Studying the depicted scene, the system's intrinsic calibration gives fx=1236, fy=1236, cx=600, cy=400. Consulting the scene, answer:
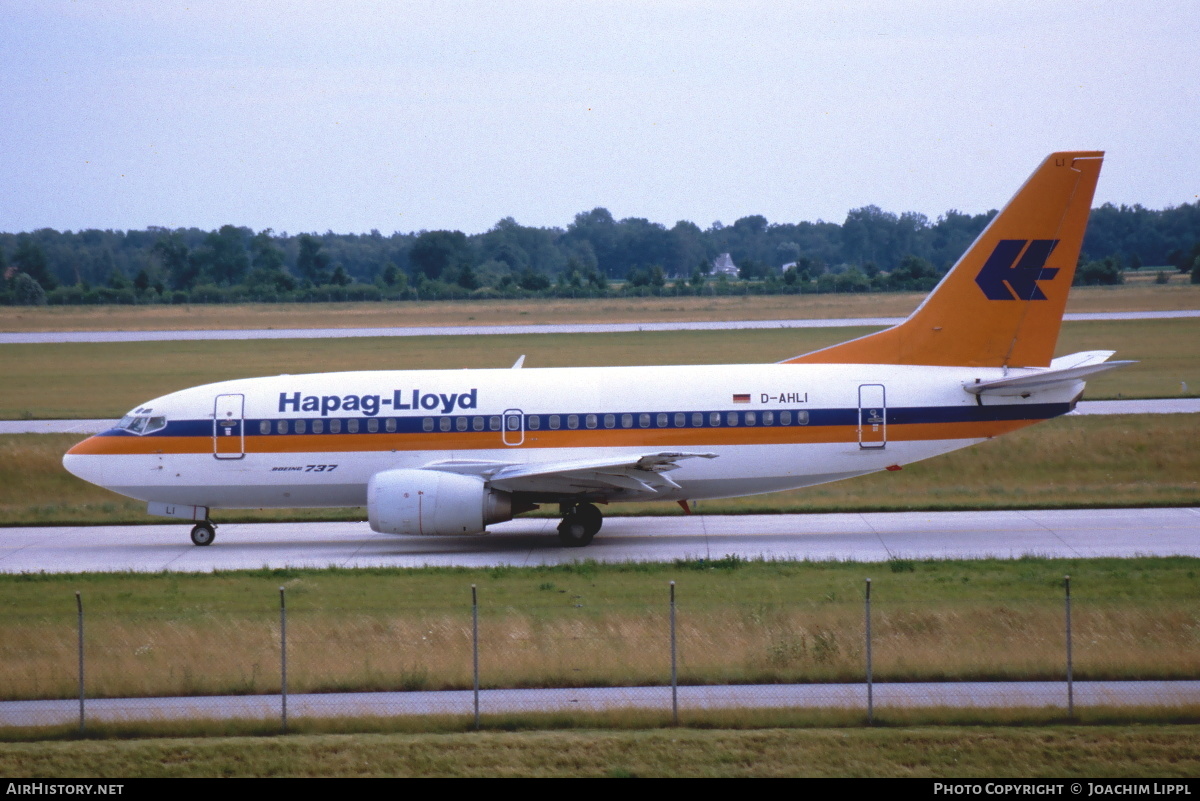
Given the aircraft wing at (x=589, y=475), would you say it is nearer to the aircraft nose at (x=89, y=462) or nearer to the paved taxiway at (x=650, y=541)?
the paved taxiway at (x=650, y=541)

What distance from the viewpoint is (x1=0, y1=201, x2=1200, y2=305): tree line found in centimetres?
11081

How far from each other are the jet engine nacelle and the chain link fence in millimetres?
6352

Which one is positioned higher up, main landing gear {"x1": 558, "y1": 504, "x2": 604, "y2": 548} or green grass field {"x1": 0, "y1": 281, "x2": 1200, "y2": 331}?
green grass field {"x1": 0, "y1": 281, "x2": 1200, "y2": 331}

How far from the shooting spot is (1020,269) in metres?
25.7

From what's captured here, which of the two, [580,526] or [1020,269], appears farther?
[1020,269]

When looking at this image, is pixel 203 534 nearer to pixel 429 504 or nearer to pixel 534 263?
pixel 429 504

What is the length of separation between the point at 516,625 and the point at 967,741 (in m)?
6.70

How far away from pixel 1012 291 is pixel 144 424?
60.7 feet

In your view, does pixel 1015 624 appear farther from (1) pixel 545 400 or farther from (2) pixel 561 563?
(1) pixel 545 400

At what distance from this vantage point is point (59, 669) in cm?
1556

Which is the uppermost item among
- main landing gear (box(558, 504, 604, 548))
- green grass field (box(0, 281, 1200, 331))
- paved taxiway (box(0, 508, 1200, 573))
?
green grass field (box(0, 281, 1200, 331))

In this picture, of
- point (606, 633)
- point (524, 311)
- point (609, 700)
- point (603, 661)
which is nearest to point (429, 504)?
point (606, 633)

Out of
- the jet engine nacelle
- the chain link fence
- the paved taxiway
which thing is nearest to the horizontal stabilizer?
the paved taxiway

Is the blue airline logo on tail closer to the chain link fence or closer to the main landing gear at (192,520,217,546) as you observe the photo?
the chain link fence
